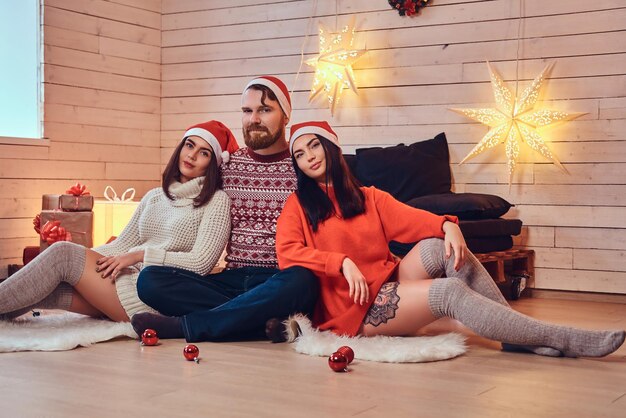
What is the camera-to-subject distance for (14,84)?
526cm

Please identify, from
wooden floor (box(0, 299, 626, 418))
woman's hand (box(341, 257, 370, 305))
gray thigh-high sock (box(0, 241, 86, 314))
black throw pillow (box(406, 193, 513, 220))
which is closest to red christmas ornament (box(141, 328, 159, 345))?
wooden floor (box(0, 299, 626, 418))

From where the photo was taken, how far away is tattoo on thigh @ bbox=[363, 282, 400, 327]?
117 inches

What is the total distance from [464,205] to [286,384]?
7.08ft

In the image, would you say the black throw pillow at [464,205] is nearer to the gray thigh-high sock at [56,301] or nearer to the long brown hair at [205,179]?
the long brown hair at [205,179]

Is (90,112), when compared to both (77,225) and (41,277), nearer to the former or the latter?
(77,225)

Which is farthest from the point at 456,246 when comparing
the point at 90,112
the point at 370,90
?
the point at 90,112

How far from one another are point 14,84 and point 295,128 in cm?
265

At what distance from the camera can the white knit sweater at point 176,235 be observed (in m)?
3.23

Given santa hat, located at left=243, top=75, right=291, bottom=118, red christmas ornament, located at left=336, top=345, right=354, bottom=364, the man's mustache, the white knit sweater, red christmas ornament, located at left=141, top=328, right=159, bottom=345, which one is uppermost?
santa hat, located at left=243, top=75, right=291, bottom=118

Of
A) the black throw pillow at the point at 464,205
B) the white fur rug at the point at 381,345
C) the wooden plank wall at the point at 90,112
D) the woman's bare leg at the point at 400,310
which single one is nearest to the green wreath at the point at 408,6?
the black throw pillow at the point at 464,205

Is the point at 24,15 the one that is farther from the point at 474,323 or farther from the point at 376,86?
the point at 474,323

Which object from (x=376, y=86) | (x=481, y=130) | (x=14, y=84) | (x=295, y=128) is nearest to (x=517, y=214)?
(x=481, y=130)

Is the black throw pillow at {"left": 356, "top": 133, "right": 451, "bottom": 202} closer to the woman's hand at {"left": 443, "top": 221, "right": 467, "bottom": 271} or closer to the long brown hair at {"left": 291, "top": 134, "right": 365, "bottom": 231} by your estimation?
the long brown hair at {"left": 291, "top": 134, "right": 365, "bottom": 231}

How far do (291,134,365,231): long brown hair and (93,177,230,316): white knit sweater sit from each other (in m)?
0.34
